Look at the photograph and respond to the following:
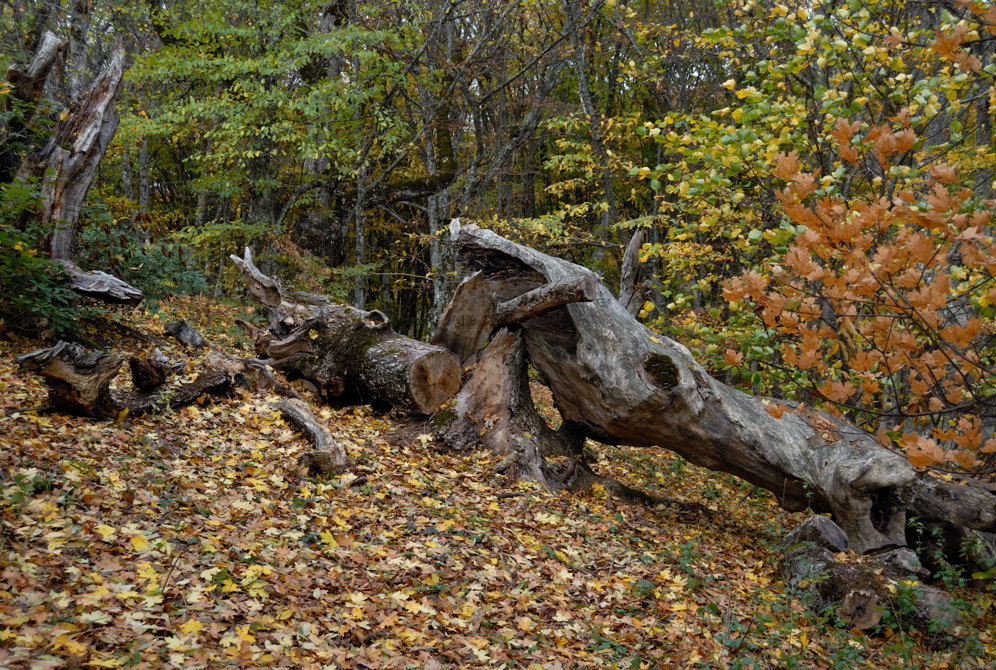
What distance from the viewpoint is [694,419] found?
24.8 ft

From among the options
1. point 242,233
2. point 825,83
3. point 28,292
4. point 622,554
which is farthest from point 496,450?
point 242,233

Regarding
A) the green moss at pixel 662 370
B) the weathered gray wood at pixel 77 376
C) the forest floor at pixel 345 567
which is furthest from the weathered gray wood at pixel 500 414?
the weathered gray wood at pixel 77 376

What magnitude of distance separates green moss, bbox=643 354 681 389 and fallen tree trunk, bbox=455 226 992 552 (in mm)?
11

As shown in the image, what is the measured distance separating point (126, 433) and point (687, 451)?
583cm

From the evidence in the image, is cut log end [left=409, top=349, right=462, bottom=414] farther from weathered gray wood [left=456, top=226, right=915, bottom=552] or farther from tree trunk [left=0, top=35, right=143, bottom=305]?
tree trunk [left=0, top=35, right=143, bottom=305]

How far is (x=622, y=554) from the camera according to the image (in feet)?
21.5

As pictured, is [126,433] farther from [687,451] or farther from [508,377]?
[687,451]

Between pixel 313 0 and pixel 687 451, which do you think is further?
pixel 313 0

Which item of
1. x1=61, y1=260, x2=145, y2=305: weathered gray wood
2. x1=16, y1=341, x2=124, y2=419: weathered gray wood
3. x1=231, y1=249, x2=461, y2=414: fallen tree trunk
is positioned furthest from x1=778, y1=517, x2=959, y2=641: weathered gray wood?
x1=61, y1=260, x2=145, y2=305: weathered gray wood

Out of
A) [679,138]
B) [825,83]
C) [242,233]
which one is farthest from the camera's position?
[242,233]

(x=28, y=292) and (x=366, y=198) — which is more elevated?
(x=366, y=198)

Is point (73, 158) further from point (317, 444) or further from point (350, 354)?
point (317, 444)

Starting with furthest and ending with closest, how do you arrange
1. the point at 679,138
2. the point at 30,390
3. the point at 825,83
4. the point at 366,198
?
the point at 366,198 → the point at 825,83 → the point at 679,138 → the point at 30,390

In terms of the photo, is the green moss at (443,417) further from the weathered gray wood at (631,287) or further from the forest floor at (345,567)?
Answer: the weathered gray wood at (631,287)
